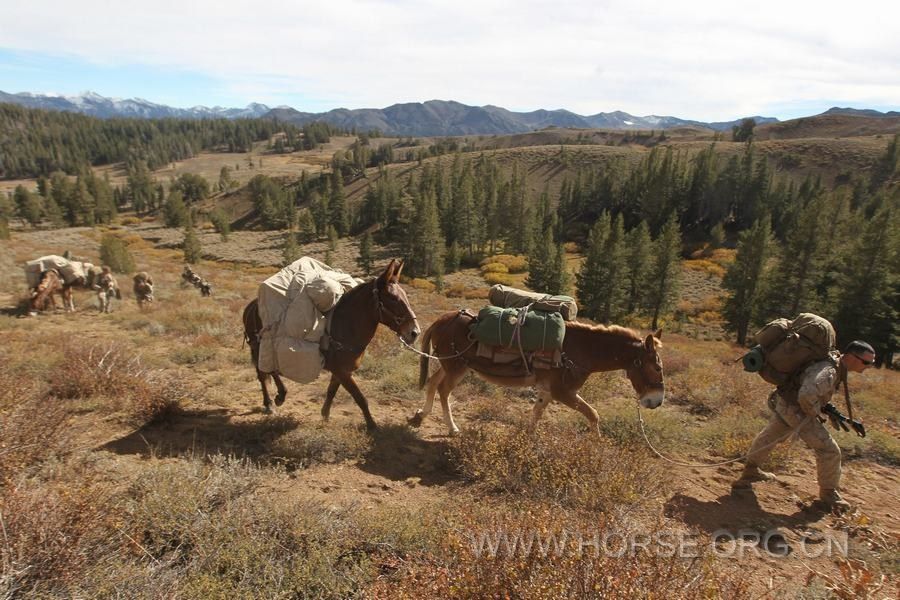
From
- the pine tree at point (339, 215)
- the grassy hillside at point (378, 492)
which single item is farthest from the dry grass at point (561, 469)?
the pine tree at point (339, 215)

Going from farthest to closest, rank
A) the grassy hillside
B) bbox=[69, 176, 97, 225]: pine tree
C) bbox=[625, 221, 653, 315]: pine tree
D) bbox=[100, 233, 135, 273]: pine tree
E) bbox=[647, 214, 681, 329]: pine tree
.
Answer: bbox=[69, 176, 97, 225]: pine tree < bbox=[625, 221, 653, 315]: pine tree < bbox=[647, 214, 681, 329]: pine tree < bbox=[100, 233, 135, 273]: pine tree < the grassy hillside

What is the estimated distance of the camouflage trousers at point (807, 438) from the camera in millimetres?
5531

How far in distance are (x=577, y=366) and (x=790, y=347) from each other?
2.78 metres

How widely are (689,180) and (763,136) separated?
147 meters

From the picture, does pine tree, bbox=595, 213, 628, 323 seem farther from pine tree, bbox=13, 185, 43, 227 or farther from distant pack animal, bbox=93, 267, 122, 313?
pine tree, bbox=13, 185, 43, 227

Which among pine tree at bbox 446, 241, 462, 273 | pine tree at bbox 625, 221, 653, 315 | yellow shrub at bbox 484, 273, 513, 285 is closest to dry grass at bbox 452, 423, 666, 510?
→ pine tree at bbox 625, 221, 653, 315

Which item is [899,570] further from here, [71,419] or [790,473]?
[71,419]

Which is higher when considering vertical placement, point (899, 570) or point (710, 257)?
point (899, 570)

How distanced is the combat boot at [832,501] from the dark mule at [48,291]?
18741 millimetres

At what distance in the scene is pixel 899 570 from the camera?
443 centimetres

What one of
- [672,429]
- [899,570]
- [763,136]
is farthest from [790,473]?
[763,136]

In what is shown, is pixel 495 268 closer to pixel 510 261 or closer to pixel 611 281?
pixel 510 261

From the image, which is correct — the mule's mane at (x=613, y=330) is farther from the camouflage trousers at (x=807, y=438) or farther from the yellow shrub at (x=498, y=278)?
the yellow shrub at (x=498, y=278)

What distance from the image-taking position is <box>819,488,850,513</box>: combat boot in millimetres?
5492
